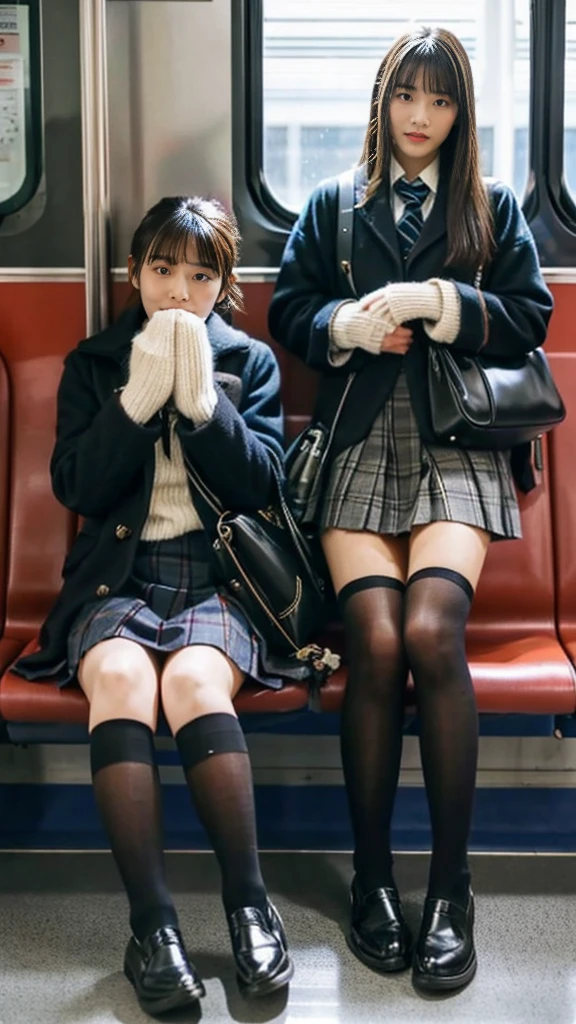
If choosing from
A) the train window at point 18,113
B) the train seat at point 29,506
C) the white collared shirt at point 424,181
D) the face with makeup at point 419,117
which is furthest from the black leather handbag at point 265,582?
the train window at point 18,113

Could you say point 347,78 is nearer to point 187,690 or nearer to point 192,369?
point 192,369

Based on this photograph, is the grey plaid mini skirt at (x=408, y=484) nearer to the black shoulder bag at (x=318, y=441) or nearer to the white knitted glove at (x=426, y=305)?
the black shoulder bag at (x=318, y=441)

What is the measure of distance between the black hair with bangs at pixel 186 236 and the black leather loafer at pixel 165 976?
4.40 feet

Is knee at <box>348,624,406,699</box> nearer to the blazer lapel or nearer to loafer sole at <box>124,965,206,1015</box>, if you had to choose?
loafer sole at <box>124,965,206,1015</box>

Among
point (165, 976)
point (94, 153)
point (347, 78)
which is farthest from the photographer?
point (347, 78)

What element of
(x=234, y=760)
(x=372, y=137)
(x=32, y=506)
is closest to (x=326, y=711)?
(x=234, y=760)

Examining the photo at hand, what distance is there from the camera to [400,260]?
2.65 metres

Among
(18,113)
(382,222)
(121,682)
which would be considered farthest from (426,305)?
(18,113)

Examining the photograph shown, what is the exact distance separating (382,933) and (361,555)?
0.74 meters

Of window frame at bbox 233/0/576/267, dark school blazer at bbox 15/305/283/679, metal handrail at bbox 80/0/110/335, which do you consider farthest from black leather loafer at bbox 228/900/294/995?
window frame at bbox 233/0/576/267

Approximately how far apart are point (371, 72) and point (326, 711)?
171 centimetres

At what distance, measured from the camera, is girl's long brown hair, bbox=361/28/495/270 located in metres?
2.57

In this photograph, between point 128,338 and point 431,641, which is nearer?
point 431,641

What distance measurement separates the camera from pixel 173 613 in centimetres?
243
